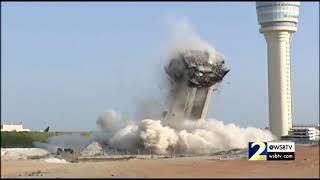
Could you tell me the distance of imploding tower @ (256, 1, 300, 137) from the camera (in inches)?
4086

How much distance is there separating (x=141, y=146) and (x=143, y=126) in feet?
9.02

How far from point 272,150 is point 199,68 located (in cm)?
3144

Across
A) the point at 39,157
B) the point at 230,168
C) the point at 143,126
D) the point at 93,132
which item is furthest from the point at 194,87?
the point at 230,168

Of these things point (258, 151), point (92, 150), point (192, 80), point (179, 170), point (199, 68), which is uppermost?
point (199, 68)

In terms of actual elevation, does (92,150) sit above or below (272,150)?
above

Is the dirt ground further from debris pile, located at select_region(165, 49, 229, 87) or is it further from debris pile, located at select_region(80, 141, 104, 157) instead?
debris pile, located at select_region(165, 49, 229, 87)

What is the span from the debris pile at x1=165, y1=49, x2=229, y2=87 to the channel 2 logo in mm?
29247

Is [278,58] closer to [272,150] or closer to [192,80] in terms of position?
[192,80]

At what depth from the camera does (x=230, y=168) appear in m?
46.4

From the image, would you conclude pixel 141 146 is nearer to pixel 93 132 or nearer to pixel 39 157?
pixel 93 132

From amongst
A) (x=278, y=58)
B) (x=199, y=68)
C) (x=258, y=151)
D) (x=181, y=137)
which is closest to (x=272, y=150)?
(x=258, y=151)

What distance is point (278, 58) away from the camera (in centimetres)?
10388

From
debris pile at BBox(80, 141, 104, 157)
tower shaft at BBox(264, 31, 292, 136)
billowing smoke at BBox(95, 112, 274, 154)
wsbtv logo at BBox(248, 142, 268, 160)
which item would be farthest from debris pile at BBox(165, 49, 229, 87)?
wsbtv logo at BBox(248, 142, 268, 160)

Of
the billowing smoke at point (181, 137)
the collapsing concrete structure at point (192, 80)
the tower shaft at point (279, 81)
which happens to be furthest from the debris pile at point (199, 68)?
the tower shaft at point (279, 81)
